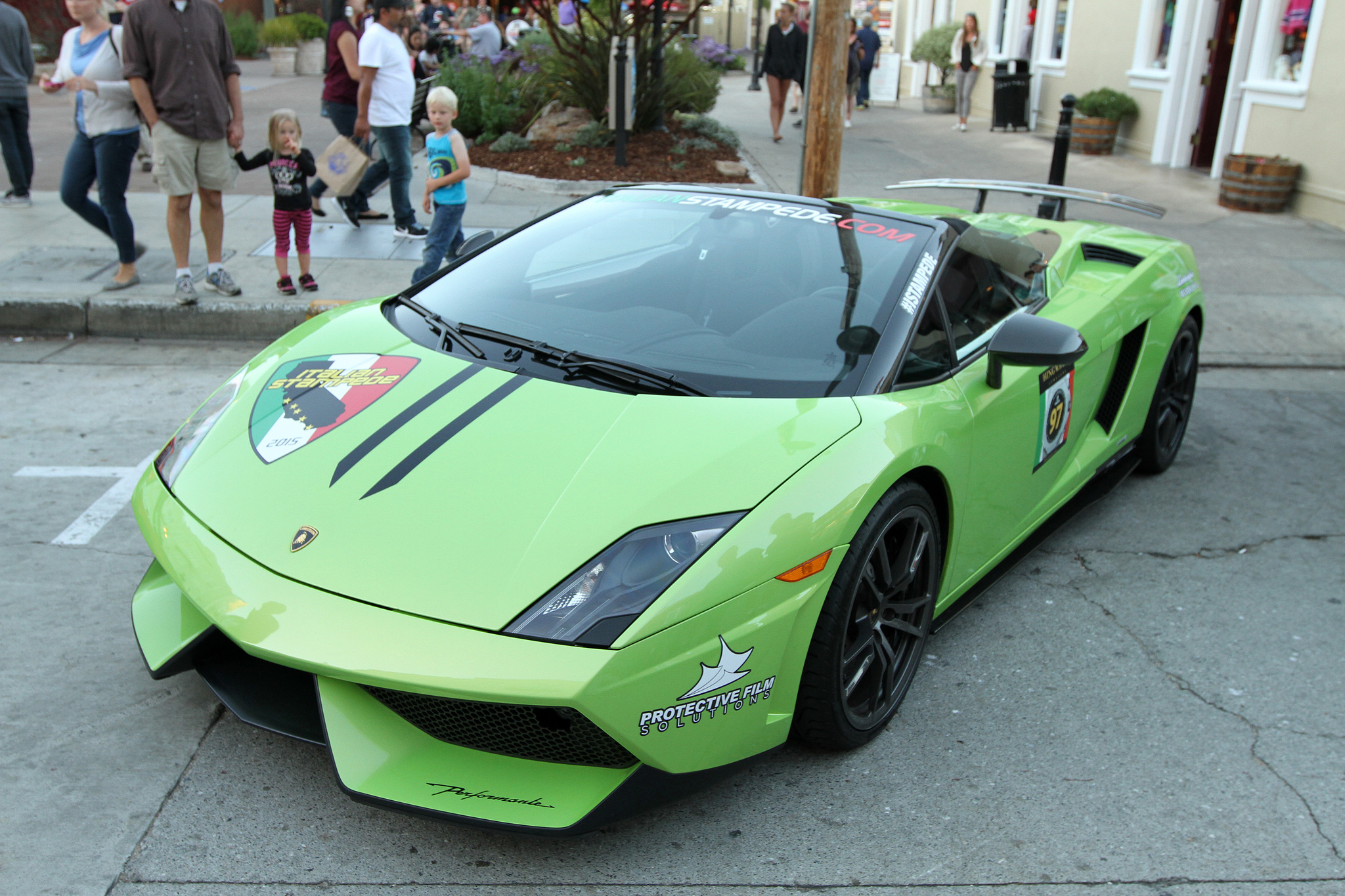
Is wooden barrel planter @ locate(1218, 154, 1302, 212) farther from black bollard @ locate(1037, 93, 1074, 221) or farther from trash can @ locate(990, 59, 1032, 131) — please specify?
trash can @ locate(990, 59, 1032, 131)

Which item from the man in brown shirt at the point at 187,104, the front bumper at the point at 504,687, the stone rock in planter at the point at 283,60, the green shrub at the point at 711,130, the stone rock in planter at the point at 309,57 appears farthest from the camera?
the stone rock in planter at the point at 309,57

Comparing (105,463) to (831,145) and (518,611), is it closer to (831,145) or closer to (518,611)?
(518,611)

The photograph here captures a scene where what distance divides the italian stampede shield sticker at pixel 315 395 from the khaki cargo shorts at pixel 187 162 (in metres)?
3.75

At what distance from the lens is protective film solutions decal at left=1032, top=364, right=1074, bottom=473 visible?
3.48 m

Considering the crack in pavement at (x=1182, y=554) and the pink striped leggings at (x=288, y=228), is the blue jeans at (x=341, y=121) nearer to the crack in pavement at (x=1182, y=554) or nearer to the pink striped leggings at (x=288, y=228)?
the pink striped leggings at (x=288, y=228)

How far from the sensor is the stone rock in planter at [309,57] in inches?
910

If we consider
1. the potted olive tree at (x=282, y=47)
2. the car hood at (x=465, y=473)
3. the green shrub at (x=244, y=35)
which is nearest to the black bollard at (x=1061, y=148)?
the car hood at (x=465, y=473)

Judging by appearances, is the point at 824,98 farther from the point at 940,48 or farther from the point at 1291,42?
the point at 940,48

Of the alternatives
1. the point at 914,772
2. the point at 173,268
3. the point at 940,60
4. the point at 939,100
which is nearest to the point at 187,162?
the point at 173,268

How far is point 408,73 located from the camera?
311 inches

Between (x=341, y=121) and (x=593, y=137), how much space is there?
12.0ft

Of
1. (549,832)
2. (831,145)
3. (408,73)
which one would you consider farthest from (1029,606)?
(408,73)

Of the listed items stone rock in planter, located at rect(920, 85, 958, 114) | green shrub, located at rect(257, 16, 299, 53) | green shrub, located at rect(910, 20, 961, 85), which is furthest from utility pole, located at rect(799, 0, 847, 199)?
green shrub, located at rect(257, 16, 299, 53)

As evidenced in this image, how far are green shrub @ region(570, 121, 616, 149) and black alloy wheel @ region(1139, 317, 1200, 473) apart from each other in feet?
25.6
